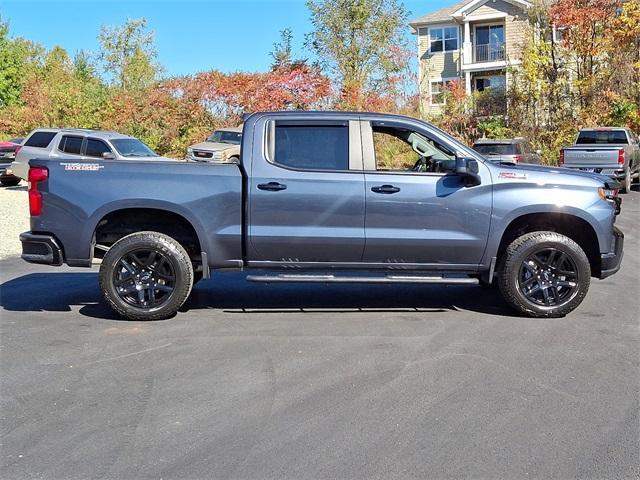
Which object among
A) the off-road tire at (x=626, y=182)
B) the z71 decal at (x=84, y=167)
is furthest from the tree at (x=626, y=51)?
the z71 decal at (x=84, y=167)

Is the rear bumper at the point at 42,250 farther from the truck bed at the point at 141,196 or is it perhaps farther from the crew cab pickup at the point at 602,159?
the crew cab pickup at the point at 602,159

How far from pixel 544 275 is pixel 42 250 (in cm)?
476

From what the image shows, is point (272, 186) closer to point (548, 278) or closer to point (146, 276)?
point (146, 276)

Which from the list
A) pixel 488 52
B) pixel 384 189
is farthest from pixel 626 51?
pixel 384 189

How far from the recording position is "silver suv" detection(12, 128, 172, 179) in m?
18.0

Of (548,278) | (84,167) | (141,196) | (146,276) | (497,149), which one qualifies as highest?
(497,149)

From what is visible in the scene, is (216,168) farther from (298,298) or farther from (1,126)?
(1,126)

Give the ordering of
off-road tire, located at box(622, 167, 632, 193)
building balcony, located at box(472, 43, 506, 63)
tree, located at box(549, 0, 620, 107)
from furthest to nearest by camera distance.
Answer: building balcony, located at box(472, 43, 506, 63), tree, located at box(549, 0, 620, 107), off-road tire, located at box(622, 167, 632, 193)

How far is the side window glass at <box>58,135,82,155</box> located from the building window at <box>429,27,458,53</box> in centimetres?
2891

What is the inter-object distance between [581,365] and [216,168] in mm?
3597

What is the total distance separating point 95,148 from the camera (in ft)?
59.4

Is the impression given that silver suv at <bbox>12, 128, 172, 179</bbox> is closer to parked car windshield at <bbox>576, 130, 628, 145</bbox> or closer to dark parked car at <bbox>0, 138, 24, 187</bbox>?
dark parked car at <bbox>0, 138, 24, 187</bbox>

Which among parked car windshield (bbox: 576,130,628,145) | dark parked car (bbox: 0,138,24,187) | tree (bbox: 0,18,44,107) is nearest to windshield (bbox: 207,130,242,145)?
dark parked car (bbox: 0,138,24,187)

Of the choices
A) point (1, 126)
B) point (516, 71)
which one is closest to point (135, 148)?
point (516, 71)
